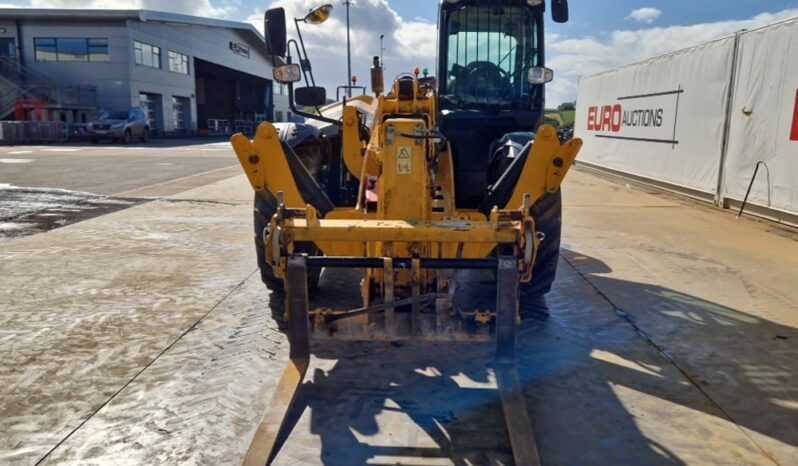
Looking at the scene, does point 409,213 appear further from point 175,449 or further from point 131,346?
point 131,346

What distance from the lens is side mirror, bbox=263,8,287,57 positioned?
4289mm

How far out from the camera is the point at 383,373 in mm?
3932

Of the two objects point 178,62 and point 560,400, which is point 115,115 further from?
point 560,400

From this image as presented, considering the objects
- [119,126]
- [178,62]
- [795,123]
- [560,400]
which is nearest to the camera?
[560,400]

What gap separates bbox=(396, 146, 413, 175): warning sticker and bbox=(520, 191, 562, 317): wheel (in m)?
1.28

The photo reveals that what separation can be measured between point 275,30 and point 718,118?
9.90 metres

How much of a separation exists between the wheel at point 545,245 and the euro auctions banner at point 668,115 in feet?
26.7

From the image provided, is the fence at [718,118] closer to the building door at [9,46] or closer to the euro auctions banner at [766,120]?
the euro auctions banner at [766,120]

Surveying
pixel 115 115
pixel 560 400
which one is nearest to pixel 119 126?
pixel 115 115

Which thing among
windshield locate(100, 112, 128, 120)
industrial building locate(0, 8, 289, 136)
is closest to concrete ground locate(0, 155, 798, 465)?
windshield locate(100, 112, 128, 120)

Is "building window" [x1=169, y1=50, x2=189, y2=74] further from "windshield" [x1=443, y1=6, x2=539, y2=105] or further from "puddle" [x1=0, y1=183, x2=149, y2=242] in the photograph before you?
"windshield" [x1=443, y1=6, x2=539, y2=105]

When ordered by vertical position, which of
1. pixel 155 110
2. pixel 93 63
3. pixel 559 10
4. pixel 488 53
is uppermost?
pixel 93 63

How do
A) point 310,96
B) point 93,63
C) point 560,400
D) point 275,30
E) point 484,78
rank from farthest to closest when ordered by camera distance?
point 93,63
point 484,78
point 310,96
point 275,30
point 560,400

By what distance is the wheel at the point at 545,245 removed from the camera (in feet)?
15.8
